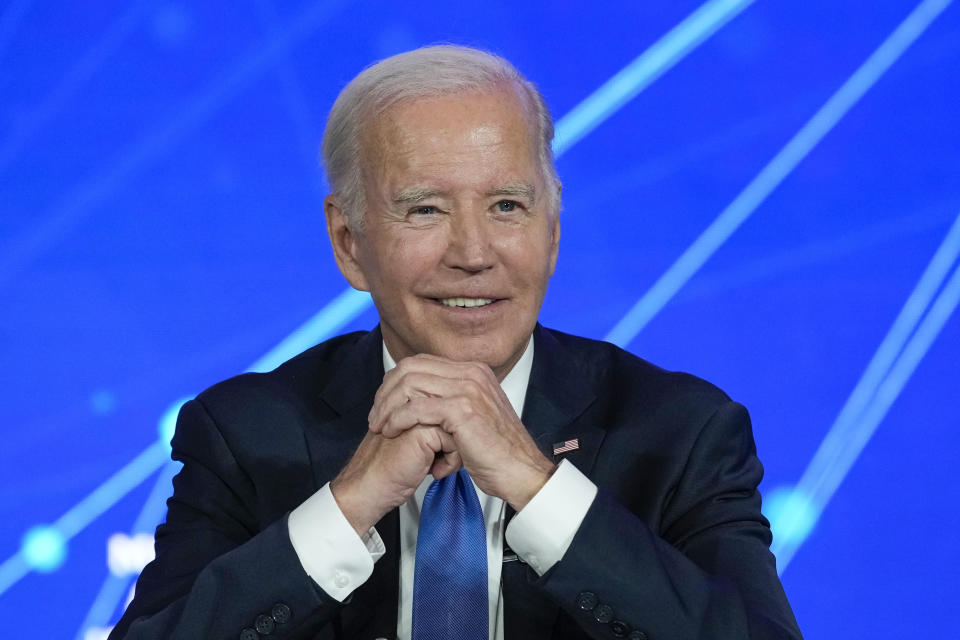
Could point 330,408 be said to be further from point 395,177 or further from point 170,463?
point 170,463

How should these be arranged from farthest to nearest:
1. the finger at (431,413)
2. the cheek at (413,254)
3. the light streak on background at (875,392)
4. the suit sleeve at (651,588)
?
1. the light streak on background at (875,392)
2. the cheek at (413,254)
3. the finger at (431,413)
4. the suit sleeve at (651,588)

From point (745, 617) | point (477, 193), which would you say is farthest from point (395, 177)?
point (745, 617)

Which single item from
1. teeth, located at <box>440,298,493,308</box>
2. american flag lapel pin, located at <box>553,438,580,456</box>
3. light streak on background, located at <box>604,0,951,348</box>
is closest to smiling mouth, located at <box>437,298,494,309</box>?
teeth, located at <box>440,298,493,308</box>

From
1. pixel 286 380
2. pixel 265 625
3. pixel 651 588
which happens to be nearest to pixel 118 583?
pixel 286 380

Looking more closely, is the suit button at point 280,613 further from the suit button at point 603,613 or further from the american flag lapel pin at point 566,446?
the american flag lapel pin at point 566,446

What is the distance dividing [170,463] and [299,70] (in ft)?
3.72

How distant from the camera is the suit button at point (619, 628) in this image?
5.97ft

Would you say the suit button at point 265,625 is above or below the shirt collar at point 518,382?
below

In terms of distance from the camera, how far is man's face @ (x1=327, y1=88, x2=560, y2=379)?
211cm

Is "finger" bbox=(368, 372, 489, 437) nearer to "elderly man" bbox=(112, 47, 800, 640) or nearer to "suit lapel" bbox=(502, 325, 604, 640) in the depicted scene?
"elderly man" bbox=(112, 47, 800, 640)

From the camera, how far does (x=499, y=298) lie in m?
2.15

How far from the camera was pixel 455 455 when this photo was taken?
1.99m

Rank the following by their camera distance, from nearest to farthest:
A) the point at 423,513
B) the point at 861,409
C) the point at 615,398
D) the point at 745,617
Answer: the point at 745,617
the point at 423,513
the point at 615,398
the point at 861,409

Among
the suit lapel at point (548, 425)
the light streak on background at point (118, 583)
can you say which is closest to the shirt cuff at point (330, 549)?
the suit lapel at point (548, 425)
